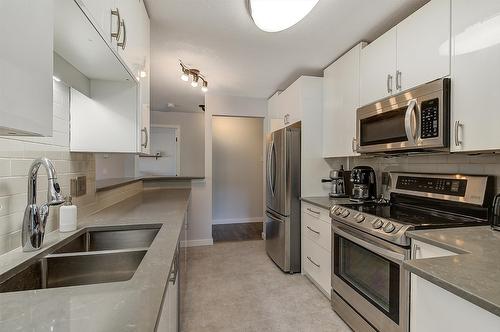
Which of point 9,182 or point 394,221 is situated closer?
point 9,182

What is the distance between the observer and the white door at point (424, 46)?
1.41 meters

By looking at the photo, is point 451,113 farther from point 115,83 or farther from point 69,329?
point 115,83

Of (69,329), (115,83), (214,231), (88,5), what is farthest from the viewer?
(214,231)

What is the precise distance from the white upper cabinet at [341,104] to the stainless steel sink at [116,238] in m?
1.82

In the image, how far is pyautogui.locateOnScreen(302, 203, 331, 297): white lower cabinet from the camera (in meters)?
2.20

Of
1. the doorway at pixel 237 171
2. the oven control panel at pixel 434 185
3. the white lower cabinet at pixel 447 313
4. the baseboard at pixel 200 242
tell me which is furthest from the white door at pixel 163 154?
the white lower cabinet at pixel 447 313

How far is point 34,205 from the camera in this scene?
93 centimetres

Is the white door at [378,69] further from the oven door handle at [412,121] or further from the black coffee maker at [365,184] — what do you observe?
the black coffee maker at [365,184]

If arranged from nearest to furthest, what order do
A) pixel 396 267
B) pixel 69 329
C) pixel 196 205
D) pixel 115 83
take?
pixel 69 329 → pixel 396 267 → pixel 115 83 → pixel 196 205

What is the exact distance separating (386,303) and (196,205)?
2.79m

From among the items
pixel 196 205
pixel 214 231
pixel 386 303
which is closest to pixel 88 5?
pixel 386 303

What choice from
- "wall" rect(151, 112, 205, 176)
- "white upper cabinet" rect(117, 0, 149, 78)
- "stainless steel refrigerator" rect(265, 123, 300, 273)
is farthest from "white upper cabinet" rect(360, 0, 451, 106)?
"wall" rect(151, 112, 205, 176)

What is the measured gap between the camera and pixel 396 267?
4.52 ft

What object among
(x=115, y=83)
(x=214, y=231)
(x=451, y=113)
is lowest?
(x=214, y=231)
